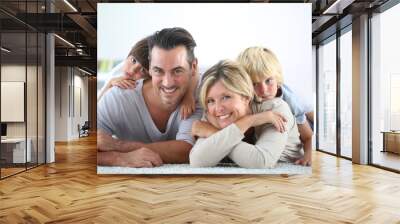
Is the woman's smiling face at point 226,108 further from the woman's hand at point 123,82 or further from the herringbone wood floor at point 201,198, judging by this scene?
the woman's hand at point 123,82

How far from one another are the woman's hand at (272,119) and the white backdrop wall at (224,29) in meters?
0.53

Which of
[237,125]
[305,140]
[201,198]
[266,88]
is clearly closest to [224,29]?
[266,88]

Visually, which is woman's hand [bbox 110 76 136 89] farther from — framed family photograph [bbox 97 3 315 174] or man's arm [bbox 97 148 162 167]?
man's arm [bbox 97 148 162 167]

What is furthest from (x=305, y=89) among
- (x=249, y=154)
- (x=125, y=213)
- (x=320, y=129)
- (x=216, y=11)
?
(x=320, y=129)

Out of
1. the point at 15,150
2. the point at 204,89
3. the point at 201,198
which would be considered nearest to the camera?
the point at 201,198

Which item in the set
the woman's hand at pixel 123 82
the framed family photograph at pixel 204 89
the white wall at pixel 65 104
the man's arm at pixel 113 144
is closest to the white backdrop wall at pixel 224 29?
the framed family photograph at pixel 204 89

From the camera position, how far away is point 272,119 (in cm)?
620

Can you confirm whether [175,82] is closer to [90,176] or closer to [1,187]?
[90,176]

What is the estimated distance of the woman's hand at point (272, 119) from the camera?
6.15 metres

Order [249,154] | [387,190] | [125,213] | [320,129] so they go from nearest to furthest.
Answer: [125,213]
[387,190]
[249,154]
[320,129]

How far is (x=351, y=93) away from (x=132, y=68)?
4.95 meters

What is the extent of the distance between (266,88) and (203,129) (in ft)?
3.96

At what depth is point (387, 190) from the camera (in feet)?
17.4

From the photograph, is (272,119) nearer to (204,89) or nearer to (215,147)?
(215,147)
